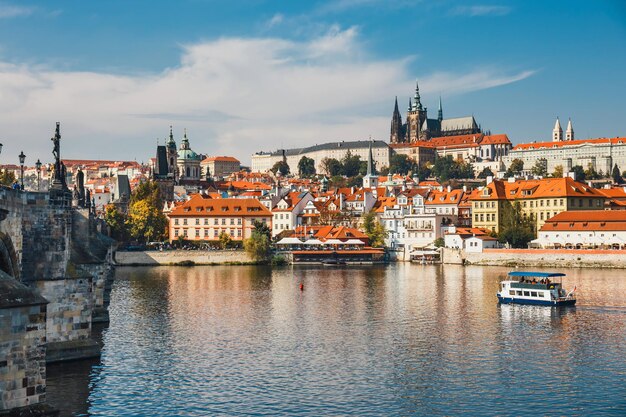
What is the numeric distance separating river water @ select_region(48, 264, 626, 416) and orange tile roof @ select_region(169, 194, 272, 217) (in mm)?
49318

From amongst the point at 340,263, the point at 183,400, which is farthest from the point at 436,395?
the point at 340,263

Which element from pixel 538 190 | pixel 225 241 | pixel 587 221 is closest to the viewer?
pixel 587 221

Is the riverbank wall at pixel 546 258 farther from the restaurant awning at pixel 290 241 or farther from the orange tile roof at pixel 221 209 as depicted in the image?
the orange tile roof at pixel 221 209

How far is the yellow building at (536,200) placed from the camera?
10719 centimetres

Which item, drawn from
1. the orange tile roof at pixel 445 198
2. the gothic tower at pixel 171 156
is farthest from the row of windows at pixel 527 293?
the gothic tower at pixel 171 156

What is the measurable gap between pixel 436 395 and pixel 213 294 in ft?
109

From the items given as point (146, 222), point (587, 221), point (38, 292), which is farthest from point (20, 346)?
point (146, 222)

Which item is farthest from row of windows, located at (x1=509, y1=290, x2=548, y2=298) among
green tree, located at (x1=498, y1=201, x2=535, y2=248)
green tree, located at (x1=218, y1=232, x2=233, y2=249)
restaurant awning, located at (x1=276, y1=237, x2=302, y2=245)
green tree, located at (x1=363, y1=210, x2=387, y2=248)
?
green tree, located at (x1=218, y1=232, x2=233, y2=249)

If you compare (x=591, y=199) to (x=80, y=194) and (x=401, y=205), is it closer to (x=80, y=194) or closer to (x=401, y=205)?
(x=401, y=205)

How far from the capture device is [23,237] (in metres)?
29.1

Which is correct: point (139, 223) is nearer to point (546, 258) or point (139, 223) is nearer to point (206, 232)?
point (206, 232)

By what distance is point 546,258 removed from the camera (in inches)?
3489

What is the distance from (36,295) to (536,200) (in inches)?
3761

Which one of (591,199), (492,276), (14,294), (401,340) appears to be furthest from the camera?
(591,199)
